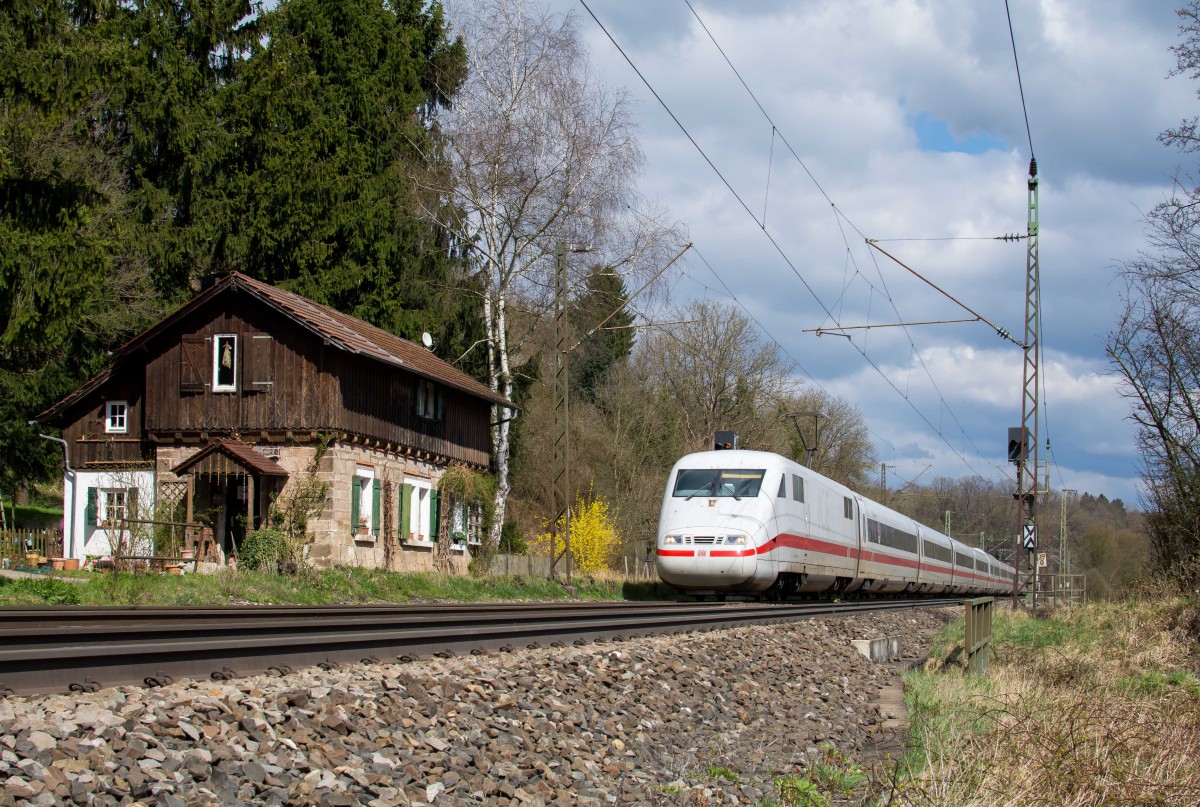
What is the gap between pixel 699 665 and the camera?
12297 mm

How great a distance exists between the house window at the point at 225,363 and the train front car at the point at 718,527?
42.1 feet

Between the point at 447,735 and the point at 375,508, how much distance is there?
2493cm

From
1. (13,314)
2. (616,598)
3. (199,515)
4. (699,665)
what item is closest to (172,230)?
(199,515)

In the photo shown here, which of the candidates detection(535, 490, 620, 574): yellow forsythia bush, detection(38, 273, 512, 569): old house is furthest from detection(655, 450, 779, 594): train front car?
detection(535, 490, 620, 574): yellow forsythia bush

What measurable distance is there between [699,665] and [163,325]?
75.0ft

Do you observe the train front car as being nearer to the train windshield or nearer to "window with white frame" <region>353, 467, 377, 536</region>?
the train windshield

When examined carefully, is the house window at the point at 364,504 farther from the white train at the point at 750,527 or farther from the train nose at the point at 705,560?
the train nose at the point at 705,560

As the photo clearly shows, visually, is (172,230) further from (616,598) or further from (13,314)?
(616,598)

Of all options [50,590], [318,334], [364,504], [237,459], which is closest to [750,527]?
[318,334]

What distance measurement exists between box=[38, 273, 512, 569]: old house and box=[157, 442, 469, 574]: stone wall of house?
35 millimetres

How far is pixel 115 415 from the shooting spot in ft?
111

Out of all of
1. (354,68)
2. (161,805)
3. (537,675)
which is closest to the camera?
(161,805)

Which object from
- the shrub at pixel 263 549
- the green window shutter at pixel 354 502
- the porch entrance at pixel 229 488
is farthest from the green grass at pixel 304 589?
the porch entrance at pixel 229 488

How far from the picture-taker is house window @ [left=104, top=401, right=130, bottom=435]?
1325 inches
